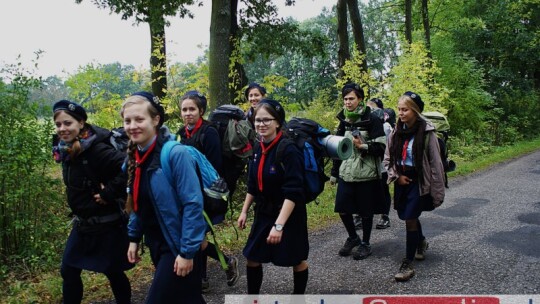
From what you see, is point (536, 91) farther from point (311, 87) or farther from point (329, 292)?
point (311, 87)

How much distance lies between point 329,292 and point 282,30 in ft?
26.7

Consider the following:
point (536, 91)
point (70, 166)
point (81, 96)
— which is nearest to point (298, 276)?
point (70, 166)

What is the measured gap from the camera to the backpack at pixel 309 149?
141 inches

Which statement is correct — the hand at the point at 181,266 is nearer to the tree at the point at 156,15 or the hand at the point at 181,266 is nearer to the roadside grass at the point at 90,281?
the roadside grass at the point at 90,281

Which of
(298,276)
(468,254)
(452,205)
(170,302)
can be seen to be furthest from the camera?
(452,205)

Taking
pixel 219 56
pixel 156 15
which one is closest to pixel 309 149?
pixel 219 56

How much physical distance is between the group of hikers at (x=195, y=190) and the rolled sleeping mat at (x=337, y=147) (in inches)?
16.0

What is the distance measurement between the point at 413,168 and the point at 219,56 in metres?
4.80

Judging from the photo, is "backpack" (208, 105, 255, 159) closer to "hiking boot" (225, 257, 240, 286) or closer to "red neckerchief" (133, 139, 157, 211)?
"hiking boot" (225, 257, 240, 286)

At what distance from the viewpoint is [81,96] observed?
8.95 meters

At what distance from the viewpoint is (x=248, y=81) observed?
10.7 meters

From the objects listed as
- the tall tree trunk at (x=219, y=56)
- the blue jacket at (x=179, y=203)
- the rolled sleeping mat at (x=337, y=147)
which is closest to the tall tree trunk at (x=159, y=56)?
the tall tree trunk at (x=219, y=56)

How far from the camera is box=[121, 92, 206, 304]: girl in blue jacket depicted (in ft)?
8.62

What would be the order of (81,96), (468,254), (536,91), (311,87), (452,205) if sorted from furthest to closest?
(311,87), (536,91), (81,96), (452,205), (468,254)
